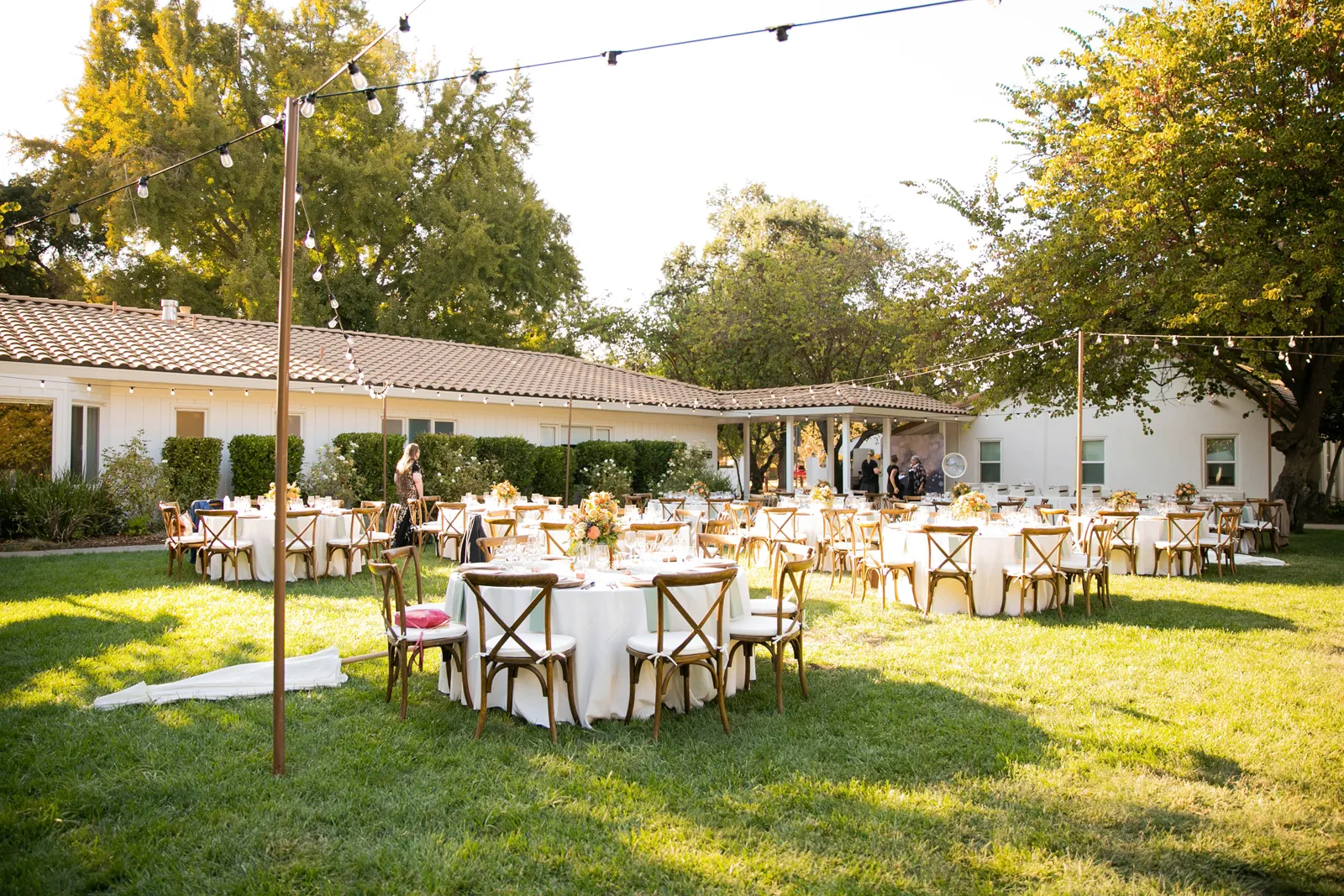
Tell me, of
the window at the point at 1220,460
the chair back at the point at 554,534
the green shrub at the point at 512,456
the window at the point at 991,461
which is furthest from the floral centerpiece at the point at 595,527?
the window at the point at 1220,460

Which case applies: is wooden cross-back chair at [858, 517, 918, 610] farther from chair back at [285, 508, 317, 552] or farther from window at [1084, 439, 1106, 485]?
window at [1084, 439, 1106, 485]

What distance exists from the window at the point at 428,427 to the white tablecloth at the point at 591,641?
41.1 feet

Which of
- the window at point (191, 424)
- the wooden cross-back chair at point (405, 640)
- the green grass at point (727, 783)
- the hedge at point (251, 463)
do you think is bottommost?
the green grass at point (727, 783)

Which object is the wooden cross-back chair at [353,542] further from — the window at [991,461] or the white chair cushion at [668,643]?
the window at [991,461]

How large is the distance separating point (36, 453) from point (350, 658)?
1708cm

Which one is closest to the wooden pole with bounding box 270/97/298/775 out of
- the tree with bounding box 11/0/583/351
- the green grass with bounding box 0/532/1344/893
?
the green grass with bounding box 0/532/1344/893

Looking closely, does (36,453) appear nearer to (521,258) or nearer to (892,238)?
(521,258)

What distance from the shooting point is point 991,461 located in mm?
26047

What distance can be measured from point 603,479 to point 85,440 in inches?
379

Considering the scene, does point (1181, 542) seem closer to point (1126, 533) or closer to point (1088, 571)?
point (1126, 533)

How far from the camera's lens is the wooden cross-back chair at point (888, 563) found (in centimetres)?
941

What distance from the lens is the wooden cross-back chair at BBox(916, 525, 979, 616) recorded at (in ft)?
29.4

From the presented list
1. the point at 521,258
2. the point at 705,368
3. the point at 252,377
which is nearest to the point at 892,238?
the point at 705,368

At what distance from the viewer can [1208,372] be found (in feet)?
57.2
